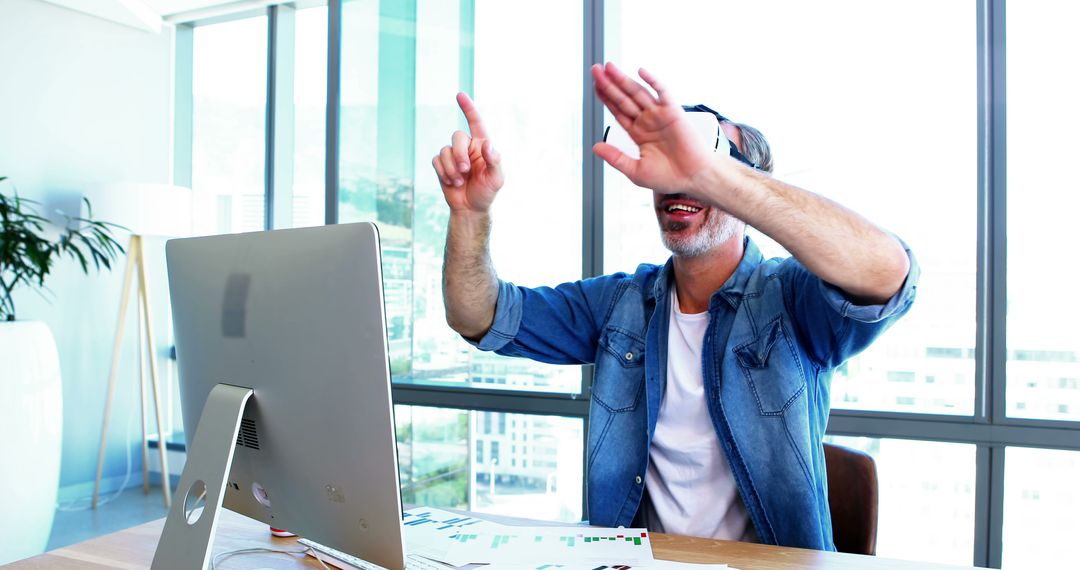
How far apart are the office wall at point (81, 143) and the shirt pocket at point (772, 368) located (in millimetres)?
3285

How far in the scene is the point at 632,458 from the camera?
5.01 ft

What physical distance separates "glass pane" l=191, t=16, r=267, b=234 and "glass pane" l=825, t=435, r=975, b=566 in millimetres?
3232

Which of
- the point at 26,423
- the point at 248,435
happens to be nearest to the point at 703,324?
the point at 248,435

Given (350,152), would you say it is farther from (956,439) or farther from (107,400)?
(956,439)

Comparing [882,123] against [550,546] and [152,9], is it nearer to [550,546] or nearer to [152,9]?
[550,546]

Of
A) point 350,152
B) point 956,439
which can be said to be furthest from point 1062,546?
point 350,152

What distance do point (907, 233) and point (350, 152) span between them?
2250mm

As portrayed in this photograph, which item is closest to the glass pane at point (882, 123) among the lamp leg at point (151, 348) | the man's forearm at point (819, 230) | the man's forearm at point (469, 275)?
the man's forearm at point (469, 275)

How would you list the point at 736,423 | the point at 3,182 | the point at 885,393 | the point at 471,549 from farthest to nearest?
the point at 3,182 → the point at 885,393 → the point at 736,423 → the point at 471,549

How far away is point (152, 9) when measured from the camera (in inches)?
159

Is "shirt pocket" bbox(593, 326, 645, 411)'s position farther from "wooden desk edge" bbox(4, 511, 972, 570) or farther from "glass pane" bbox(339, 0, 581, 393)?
"glass pane" bbox(339, 0, 581, 393)

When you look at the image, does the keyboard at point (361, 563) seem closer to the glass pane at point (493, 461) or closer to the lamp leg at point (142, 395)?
the glass pane at point (493, 461)

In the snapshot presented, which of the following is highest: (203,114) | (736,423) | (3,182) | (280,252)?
(203,114)

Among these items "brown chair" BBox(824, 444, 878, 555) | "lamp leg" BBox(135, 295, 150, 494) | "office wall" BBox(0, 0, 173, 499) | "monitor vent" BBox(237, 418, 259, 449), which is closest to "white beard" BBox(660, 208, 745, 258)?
"brown chair" BBox(824, 444, 878, 555)
